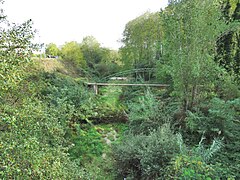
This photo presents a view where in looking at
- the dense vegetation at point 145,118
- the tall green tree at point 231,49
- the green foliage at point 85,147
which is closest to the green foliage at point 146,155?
the dense vegetation at point 145,118

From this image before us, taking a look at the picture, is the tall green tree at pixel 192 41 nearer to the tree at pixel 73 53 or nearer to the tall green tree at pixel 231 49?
the tall green tree at pixel 231 49

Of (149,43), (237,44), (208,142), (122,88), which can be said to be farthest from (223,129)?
(149,43)

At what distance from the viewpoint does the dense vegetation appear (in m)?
1.78

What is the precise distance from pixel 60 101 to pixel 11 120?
306 centimetres

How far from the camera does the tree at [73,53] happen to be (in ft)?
39.1

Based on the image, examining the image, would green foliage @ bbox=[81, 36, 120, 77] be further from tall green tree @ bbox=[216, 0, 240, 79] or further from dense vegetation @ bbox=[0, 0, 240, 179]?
tall green tree @ bbox=[216, 0, 240, 79]

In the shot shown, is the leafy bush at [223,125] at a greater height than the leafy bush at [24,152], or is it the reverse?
the leafy bush at [24,152]

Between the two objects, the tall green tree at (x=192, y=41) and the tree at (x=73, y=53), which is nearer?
the tall green tree at (x=192, y=41)

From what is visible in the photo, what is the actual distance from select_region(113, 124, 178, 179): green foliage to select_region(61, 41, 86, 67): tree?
30.7 feet

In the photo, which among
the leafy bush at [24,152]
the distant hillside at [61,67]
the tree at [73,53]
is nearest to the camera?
the leafy bush at [24,152]

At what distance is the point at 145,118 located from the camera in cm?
476

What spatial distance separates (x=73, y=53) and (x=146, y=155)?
406 inches

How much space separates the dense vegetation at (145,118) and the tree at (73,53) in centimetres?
535

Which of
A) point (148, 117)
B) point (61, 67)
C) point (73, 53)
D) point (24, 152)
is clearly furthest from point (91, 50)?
point (24, 152)
